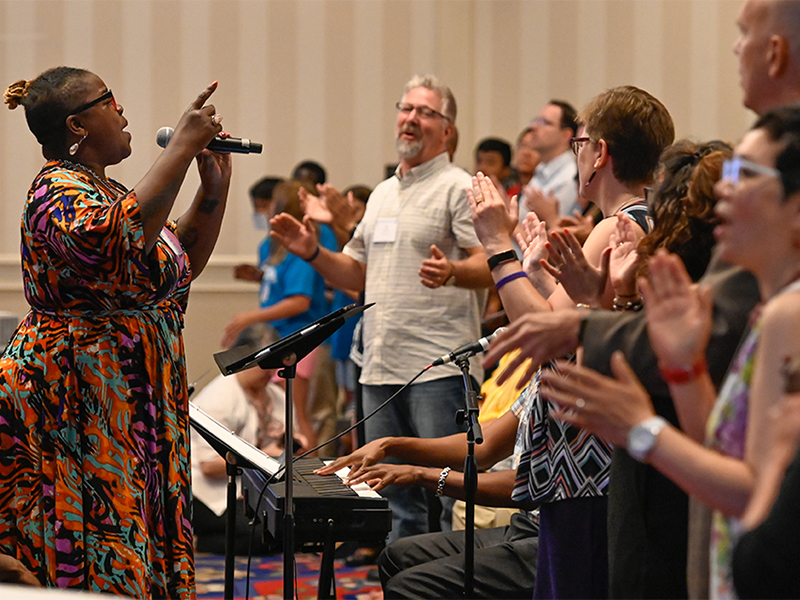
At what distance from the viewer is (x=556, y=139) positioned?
4.94 meters

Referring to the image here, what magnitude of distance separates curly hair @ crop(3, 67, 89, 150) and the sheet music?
2.33ft

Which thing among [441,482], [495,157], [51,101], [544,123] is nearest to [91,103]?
[51,101]

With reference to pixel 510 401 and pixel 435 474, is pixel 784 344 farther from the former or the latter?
pixel 510 401

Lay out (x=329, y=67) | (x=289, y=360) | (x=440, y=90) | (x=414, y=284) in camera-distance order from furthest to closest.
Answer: (x=329, y=67), (x=440, y=90), (x=414, y=284), (x=289, y=360)

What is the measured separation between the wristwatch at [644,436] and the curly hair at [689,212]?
487mm

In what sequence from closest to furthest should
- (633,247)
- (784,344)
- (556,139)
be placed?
(784,344) < (633,247) < (556,139)

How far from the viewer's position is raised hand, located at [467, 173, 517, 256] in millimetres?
2059

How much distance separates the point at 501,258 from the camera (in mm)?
2010

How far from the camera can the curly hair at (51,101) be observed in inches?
81.7

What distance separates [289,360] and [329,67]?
4.64 meters

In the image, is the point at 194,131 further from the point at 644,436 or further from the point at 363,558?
the point at 363,558

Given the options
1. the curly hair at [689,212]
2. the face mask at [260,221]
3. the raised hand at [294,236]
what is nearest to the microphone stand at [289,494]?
the curly hair at [689,212]

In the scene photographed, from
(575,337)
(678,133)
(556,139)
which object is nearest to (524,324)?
(575,337)

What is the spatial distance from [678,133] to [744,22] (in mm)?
5106
